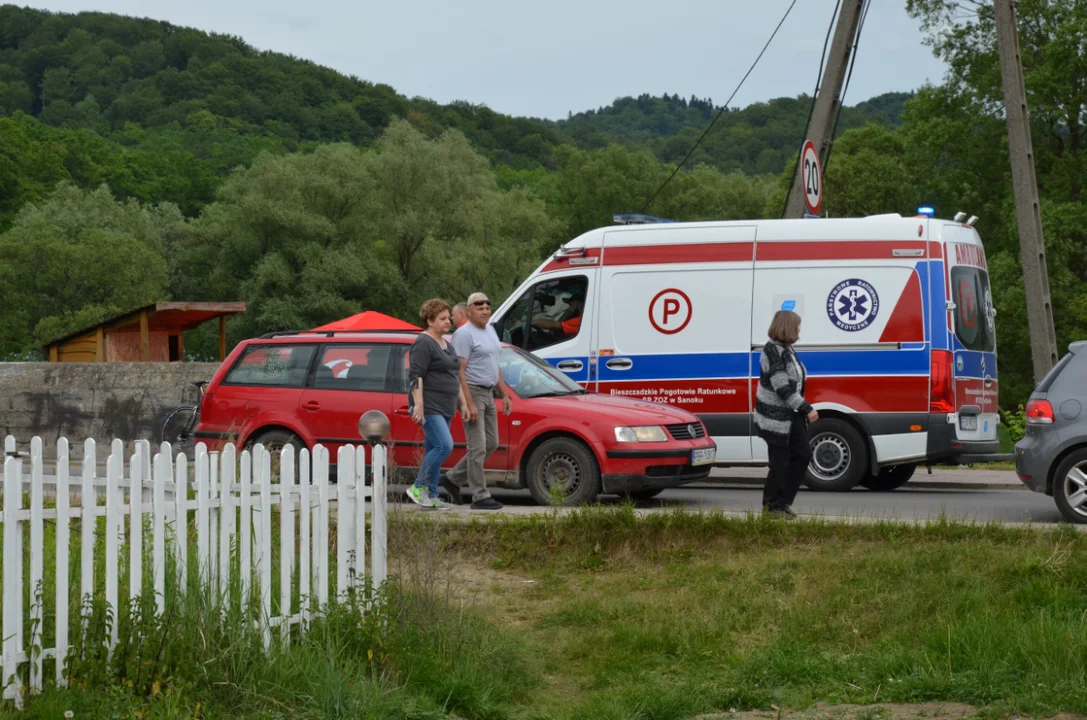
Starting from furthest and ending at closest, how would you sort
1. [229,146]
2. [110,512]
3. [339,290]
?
[229,146] → [339,290] → [110,512]

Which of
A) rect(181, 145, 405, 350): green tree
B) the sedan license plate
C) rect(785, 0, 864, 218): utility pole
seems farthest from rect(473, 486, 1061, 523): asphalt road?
rect(181, 145, 405, 350): green tree

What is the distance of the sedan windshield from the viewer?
491 inches

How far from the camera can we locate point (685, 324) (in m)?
14.2

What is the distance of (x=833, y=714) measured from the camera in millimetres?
5859

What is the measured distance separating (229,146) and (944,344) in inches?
3353

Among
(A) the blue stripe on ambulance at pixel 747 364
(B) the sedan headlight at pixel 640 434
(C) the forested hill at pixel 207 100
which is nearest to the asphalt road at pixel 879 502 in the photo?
(B) the sedan headlight at pixel 640 434

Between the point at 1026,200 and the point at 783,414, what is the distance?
8037 millimetres

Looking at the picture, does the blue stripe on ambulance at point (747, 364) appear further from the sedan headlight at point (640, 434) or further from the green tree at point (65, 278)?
the green tree at point (65, 278)

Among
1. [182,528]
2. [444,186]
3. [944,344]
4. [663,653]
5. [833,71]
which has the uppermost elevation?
[444,186]

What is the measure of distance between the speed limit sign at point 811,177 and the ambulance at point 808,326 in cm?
239

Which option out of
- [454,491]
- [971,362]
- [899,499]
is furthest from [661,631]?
[971,362]

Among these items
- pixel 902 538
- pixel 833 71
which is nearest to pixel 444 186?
pixel 833 71

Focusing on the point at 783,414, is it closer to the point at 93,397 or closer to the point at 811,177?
the point at 811,177

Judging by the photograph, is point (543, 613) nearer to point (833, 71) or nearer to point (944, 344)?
point (944, 344)
